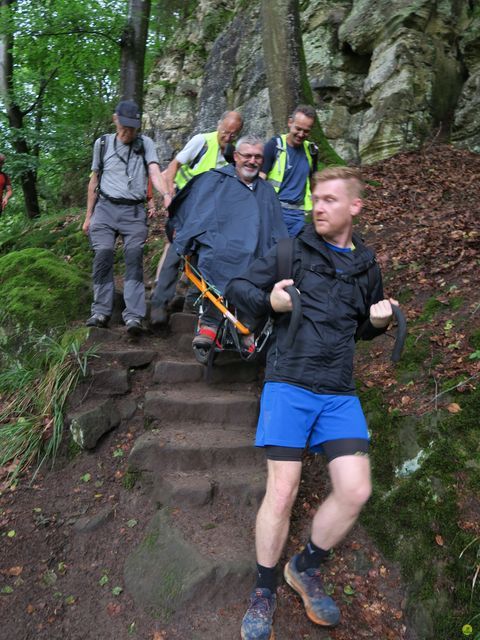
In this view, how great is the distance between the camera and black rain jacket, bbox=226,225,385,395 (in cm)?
268

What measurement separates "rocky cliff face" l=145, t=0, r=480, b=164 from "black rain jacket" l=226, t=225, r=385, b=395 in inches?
301

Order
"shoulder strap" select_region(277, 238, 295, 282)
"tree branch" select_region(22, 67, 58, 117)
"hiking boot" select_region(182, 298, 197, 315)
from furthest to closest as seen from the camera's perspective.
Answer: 1. "tree branch" select_region(22, 67, 58, 117)
2. "hiking boot" select_region(182, 298, 197, 315)
3. "shoulder strap" select_region(277, 238, 295, 282)

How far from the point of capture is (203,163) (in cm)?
525

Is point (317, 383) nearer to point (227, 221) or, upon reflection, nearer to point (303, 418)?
point (303, 418)

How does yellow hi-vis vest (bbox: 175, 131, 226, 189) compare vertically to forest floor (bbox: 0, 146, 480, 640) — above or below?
above

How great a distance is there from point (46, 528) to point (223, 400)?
174 centimetres

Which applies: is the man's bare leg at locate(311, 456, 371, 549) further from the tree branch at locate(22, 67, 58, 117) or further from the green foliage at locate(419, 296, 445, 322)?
the tree branch at locate(22, 67, 58, 117)

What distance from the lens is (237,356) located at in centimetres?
500

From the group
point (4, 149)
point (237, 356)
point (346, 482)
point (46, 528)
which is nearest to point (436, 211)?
point (237, 356)

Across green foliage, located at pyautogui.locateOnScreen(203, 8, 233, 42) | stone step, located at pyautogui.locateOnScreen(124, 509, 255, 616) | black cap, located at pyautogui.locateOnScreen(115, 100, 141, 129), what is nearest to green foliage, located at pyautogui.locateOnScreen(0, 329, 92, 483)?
stone step, located at pyautogui.locateOnScreen(124, 509, 255, 616)

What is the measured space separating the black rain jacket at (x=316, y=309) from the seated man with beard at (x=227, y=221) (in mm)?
1481

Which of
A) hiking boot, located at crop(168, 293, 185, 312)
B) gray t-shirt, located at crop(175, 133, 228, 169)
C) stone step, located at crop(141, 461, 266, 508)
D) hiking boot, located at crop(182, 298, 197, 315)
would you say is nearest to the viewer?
stone step, located at crop(141, 461, 266, 508)

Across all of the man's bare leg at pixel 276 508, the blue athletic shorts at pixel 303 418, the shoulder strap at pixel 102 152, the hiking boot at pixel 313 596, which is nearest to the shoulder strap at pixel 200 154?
the shoulder strap at pixel 102 152

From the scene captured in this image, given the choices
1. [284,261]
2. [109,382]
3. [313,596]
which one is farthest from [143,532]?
[284,261]
